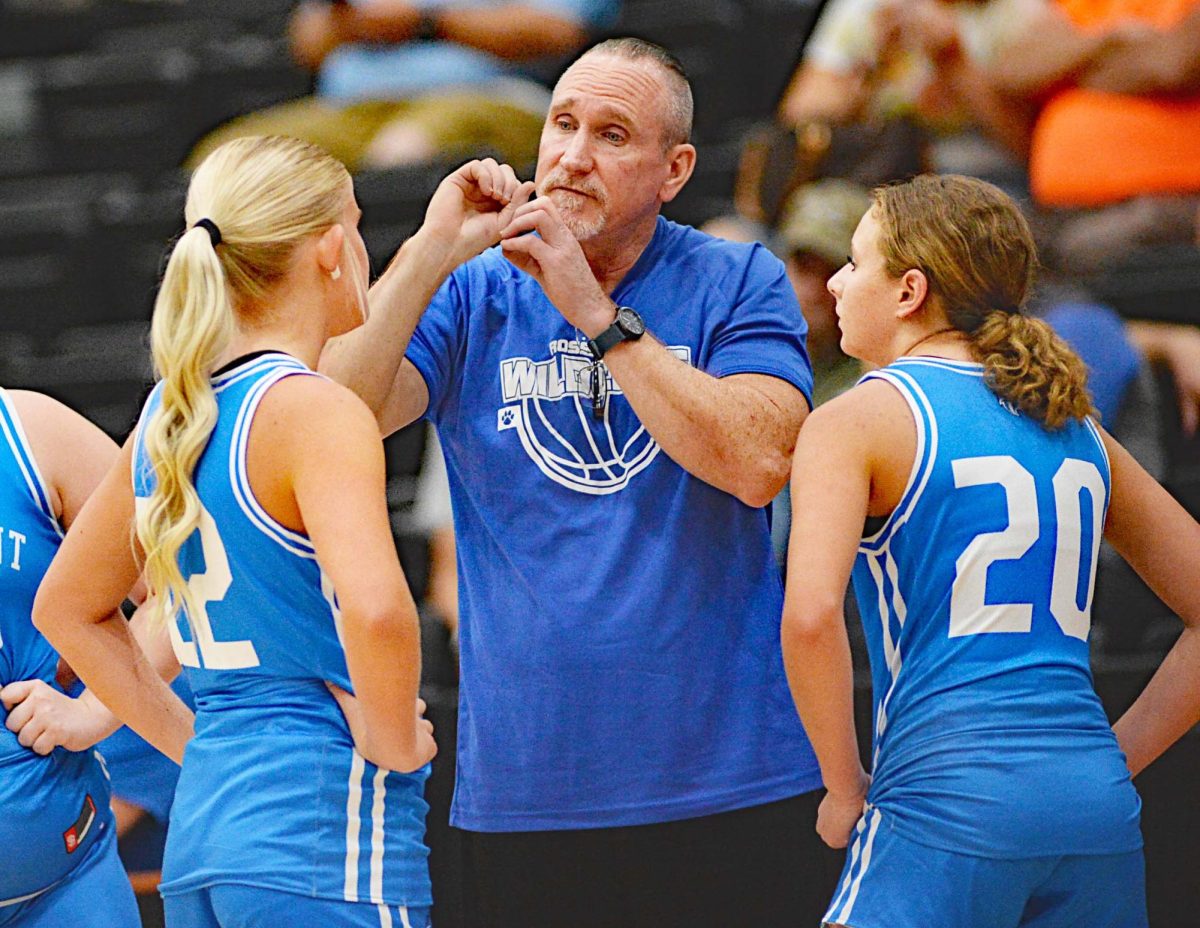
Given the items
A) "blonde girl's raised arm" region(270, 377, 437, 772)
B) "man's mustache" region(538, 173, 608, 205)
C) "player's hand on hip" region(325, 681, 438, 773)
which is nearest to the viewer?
"blonde girl's raised arm" region(270, 377, 437, 772)

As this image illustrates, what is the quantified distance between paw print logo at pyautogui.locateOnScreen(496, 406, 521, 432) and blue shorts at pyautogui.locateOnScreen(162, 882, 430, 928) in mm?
811

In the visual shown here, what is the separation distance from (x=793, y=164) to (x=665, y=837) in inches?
108

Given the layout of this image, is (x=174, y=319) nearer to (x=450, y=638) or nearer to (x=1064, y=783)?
(x=1064, y=783)

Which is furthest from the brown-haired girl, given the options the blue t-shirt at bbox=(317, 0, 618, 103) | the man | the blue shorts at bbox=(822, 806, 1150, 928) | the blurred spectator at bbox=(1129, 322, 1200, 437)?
the blue t-shirt at bbox=(317, 0, 618, 103)

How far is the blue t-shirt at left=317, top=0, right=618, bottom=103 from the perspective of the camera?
573 centimetres

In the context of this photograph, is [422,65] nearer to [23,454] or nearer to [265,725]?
[23,454]

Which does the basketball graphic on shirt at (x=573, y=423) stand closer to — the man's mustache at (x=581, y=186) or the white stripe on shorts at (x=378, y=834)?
the man's mustache at (x=581, y=186)

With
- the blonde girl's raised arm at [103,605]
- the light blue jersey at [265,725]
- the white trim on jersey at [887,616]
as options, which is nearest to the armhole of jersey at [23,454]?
the blonde girl's raised arm at [103,605]

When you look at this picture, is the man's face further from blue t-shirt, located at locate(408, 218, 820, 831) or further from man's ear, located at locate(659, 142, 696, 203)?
blue t-shirt, located at locate(408, 218, 820, 831)

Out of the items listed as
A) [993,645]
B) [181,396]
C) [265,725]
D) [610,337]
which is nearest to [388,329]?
[610,337]

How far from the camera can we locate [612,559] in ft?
7.96

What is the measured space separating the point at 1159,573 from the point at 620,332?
88 centimetres

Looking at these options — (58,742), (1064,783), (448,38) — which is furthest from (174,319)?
(448,38)

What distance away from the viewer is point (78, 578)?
2.12m
